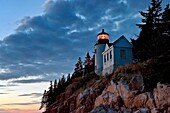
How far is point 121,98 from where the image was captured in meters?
25.9

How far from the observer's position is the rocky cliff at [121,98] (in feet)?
73.5

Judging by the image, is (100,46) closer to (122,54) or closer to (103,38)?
(103,38)

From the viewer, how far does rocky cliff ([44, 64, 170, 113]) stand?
2241 centimetres

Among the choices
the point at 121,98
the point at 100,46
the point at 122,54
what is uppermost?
the point at 100,46

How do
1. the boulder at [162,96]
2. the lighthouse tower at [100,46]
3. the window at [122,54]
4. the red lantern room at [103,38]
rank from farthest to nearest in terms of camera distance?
1. the red lantern room at [103,38]
2. the lighthouse tower at [100,46]
3. the window at [122,54]
4. the boulder at [162,96]

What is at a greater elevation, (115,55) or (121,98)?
(115,55)

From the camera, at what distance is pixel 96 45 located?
138ft

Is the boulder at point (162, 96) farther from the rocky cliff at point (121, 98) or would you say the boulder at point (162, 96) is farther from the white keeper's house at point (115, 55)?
the white keeper's house at point (115, 55)

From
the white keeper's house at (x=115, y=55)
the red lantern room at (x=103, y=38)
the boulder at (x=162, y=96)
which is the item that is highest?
the red lantern room at (x=103, y=38)

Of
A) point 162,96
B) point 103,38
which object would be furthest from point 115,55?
point 162,96

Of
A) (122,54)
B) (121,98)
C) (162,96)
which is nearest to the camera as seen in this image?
(162,96)

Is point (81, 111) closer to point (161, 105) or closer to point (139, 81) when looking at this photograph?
point (139, 81)

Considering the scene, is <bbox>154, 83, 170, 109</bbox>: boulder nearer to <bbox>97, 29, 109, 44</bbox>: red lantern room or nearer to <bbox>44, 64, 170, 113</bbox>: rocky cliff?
<bbox>44, 64, 170, 113</bbox>: rocky cliff

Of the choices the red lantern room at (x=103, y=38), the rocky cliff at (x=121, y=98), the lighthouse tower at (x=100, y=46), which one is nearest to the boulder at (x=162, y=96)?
the rocky cliff at (x=121, y=98)
